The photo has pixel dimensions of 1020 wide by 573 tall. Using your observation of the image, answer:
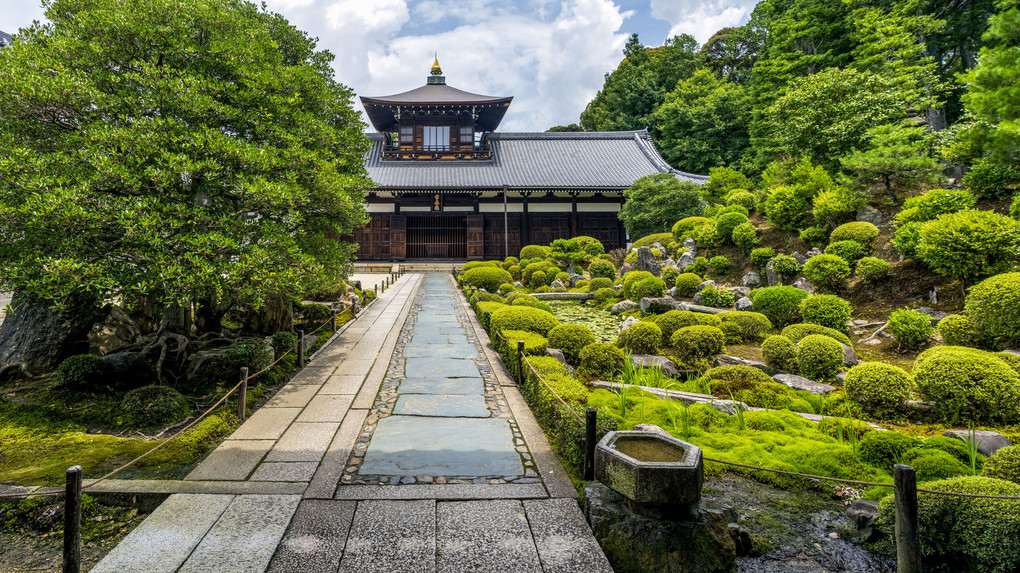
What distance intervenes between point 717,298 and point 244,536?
10.1m

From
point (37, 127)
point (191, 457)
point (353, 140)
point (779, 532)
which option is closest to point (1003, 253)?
point (779, 532)

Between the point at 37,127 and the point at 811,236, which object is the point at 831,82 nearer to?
the point at 811,236

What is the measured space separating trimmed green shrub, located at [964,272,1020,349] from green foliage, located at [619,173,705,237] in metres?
11.6

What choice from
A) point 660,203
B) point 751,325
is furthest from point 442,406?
point 660,203

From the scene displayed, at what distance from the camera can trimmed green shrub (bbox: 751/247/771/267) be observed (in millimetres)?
11391

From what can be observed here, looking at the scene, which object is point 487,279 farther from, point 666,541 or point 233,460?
point 666,541

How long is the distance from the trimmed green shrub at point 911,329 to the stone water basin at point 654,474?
604 centimetres

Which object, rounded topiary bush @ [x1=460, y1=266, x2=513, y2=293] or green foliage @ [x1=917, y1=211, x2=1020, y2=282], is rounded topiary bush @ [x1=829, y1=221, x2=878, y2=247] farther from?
rounded topiary bush @ [x1=460, y1=266, x2=513, y2=293]

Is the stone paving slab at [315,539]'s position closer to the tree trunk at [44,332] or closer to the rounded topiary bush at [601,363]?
the rounded topiary bush at [601,363]

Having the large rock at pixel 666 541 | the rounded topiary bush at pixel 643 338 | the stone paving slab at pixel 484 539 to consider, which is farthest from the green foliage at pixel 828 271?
the stone paving slab at pixel 484 539

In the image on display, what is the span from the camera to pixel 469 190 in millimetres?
21375

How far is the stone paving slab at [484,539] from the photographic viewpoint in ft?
8.05

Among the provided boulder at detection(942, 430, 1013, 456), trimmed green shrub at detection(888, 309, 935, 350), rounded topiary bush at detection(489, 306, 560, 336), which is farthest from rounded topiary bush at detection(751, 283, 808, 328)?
boulder at detection(942, 430, 1013, 456)

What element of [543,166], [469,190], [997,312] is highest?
[543,166]
